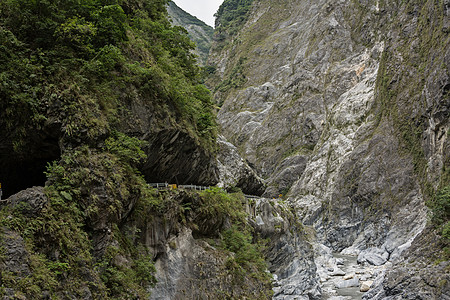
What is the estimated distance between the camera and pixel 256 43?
366ft

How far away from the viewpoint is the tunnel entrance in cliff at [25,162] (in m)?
10.4

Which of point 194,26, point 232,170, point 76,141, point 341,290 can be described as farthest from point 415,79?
point 194,26

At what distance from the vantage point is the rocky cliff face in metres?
45.8

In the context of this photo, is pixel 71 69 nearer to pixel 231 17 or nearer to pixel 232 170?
pixel 232 170

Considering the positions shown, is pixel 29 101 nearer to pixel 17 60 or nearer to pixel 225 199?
pixel 17 60

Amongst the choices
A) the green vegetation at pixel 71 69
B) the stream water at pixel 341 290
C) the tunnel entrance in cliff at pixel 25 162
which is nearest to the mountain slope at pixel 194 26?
the stream water at pixel 341 290

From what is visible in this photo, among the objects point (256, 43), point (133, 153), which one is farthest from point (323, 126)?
point (133, 153)

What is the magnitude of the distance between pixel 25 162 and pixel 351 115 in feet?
224

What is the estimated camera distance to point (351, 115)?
69.6 m

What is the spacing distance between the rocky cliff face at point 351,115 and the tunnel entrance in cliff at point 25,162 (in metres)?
25.4

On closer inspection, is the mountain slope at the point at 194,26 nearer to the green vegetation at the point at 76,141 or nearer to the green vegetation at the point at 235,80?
the green vegetation at the point at 235,80

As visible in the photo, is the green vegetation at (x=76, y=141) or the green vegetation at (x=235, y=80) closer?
the green vegetation at (x=76, y=141)

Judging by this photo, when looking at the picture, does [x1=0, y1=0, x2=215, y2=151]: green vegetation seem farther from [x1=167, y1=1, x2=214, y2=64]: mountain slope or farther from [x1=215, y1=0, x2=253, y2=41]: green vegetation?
[x1=167, y1=1, x2=214, y2=64]: mountain slope

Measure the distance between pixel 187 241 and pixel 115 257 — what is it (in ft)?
14.5
